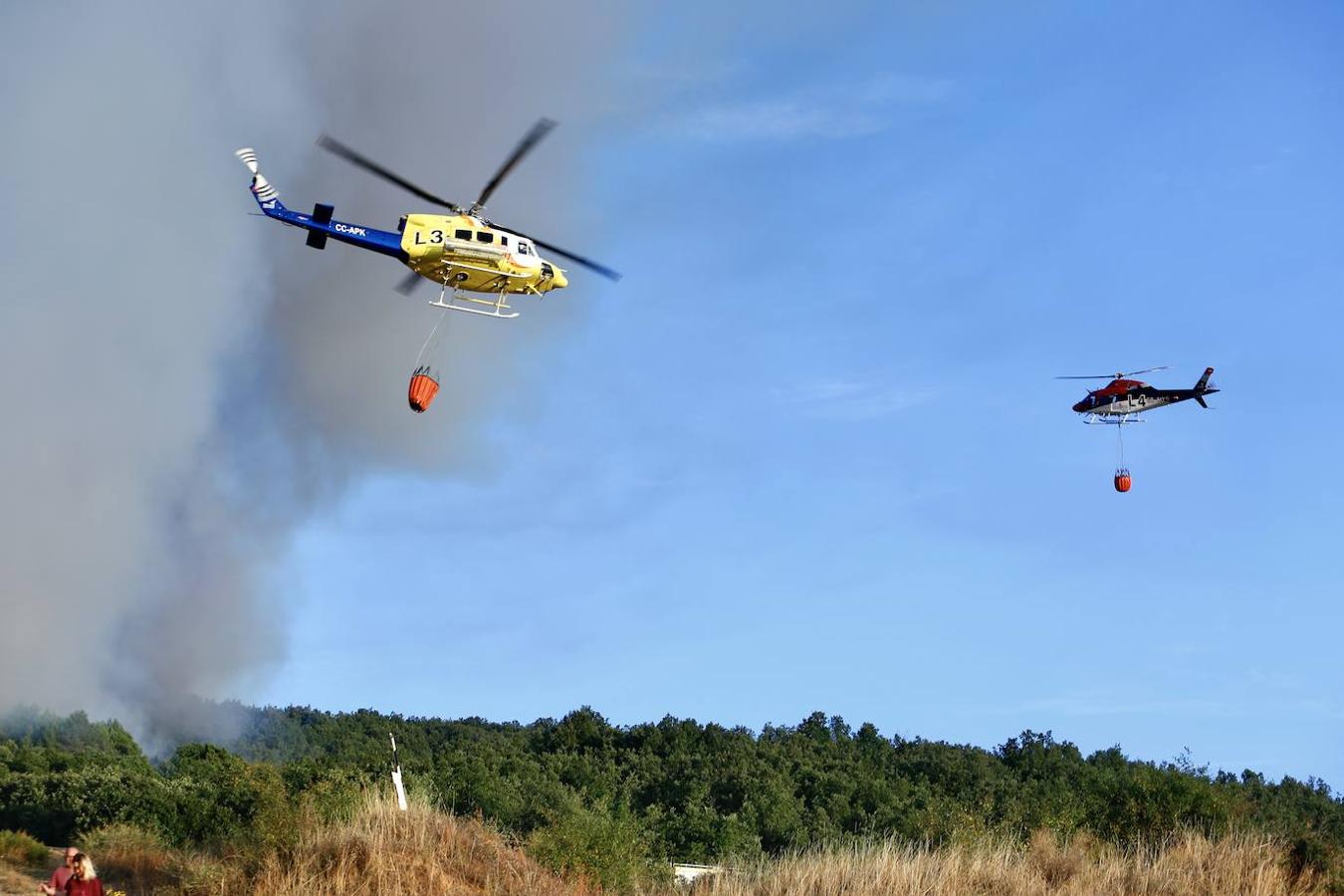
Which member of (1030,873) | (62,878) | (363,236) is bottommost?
(1030,873)

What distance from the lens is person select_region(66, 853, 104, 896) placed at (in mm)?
23781

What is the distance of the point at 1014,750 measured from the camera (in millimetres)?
108312

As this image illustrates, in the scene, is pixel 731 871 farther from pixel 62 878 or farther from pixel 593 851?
pixel 62 878

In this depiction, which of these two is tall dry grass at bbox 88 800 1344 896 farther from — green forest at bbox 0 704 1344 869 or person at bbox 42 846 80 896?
person at bbox 42 846 80 896

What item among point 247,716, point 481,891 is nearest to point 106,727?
point 247,716

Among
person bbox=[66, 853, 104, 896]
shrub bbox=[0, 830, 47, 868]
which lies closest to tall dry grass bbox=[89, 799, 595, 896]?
person bbox=[66, 853, 104, 896]

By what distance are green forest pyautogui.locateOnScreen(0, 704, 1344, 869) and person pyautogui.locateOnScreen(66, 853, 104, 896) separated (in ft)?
21.1

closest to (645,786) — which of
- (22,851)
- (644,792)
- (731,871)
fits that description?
(644,792)

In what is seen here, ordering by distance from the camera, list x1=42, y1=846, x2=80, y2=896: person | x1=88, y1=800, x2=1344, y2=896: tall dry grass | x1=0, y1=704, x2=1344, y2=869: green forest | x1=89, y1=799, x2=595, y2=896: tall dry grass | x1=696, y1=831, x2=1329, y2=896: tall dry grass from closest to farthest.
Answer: x1=42, y1=846, x2=80, y2=896: person < x1=89, y1=799, x2=595, y2=896: tall dry grass < x1=88, y1=800, x2=1344, y2=896: tall dry grass < x1=696, y1=831, x2=1329, y2=896: tall dry grass < x1=0, y1=704, x2=1344, y2=869: green forest

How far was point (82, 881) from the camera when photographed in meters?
24.0

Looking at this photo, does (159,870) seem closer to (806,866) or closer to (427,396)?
(427,396)

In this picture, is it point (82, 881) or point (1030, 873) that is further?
point (1030, 873)

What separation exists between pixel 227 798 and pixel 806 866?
2364cm

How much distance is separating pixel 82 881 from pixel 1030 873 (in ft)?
64.0
